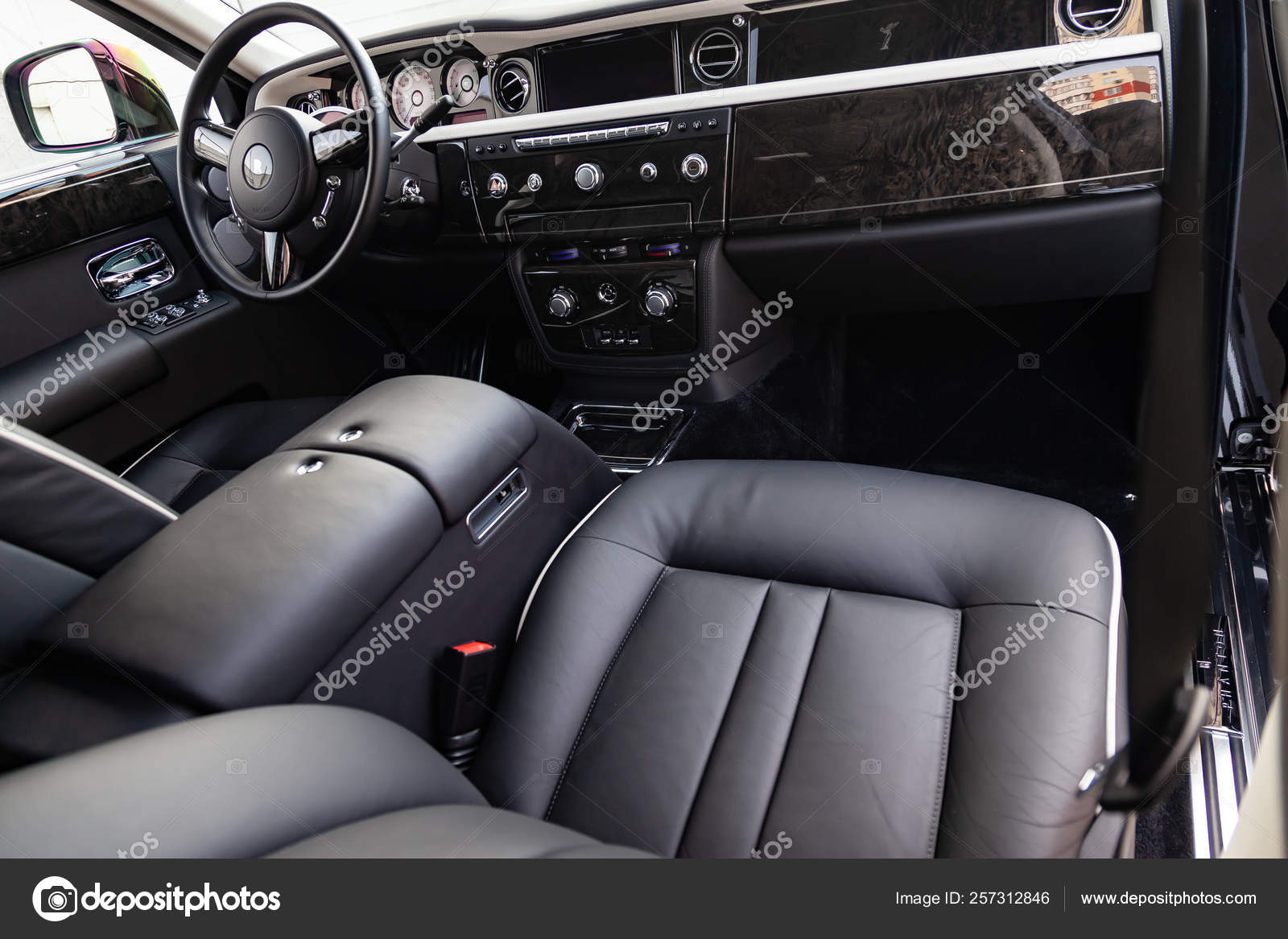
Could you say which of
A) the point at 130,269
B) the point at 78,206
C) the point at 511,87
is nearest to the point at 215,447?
the point at 130,269

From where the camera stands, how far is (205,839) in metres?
0.50

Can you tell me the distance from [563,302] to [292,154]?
2.04ft

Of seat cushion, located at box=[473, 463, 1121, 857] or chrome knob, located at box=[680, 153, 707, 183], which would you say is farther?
chrome knob, located at box=[680, 153, 707, 183]

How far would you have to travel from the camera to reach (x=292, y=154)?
Answer: 145 centimetres

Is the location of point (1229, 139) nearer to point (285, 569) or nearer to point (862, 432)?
point (862, 432)

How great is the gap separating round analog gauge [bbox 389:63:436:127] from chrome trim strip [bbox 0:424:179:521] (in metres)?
1.23

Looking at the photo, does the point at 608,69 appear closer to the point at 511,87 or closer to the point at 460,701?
the point at 511,87

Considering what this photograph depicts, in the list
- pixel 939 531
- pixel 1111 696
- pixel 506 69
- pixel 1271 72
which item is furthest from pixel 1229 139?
pixel 506 69

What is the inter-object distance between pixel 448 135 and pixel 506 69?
0.18m

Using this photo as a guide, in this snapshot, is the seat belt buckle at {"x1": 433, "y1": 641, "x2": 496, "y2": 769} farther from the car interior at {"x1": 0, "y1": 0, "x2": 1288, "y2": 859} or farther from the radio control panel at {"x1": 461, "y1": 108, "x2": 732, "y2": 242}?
the radio control panel at {"x1": 461, "y1": 108, "x2": 732, "y2": 242}

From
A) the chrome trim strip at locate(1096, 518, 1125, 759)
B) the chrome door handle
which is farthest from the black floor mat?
the chrome door handle

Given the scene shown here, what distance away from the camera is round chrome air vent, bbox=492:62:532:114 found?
1.83 meters
